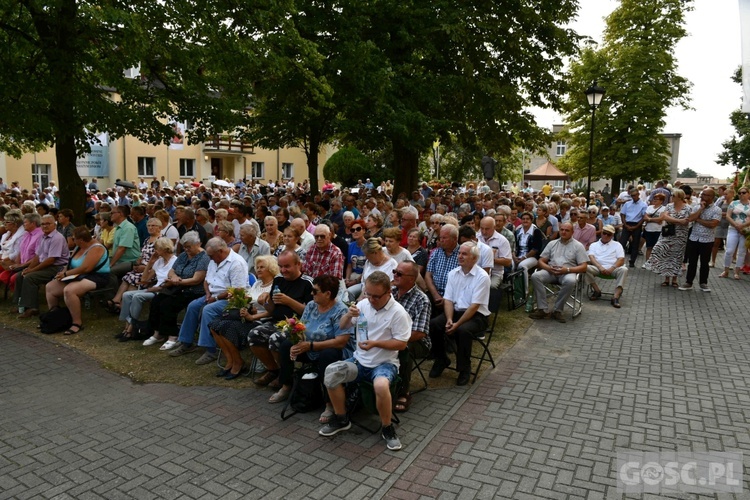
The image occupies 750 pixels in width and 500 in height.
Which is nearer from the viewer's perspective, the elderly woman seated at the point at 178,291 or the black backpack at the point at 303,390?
the black backpack at the point at 303,390

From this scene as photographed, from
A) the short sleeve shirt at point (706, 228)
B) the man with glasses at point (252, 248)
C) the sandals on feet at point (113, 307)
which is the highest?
the short sleeve shirt at point (706, 228)

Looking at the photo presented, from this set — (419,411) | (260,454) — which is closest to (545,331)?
(419,411)

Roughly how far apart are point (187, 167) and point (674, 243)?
4029 centimetres

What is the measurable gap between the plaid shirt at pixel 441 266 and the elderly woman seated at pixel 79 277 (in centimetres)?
509

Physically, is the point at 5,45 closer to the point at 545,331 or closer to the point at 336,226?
the point at 336,226

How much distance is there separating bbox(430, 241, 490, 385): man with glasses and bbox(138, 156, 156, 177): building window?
1520 inches

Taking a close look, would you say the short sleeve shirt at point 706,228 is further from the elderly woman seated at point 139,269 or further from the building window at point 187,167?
the building window at point 187,167

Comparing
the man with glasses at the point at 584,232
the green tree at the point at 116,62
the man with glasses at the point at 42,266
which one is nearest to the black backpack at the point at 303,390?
the man with glasses at the point at 42,266

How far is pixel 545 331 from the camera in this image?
26.9 ft

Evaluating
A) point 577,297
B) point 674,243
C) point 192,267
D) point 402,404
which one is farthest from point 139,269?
point 674,243

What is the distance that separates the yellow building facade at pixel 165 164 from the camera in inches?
1368

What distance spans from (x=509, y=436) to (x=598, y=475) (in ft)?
2.72

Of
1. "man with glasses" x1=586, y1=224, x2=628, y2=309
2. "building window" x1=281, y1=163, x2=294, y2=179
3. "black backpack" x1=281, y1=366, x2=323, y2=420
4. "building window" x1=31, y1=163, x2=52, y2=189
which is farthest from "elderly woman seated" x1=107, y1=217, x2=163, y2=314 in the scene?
"building window" x1=281, y1=163, x2=294, y2=179

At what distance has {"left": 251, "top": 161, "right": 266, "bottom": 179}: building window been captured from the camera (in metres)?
51.2
